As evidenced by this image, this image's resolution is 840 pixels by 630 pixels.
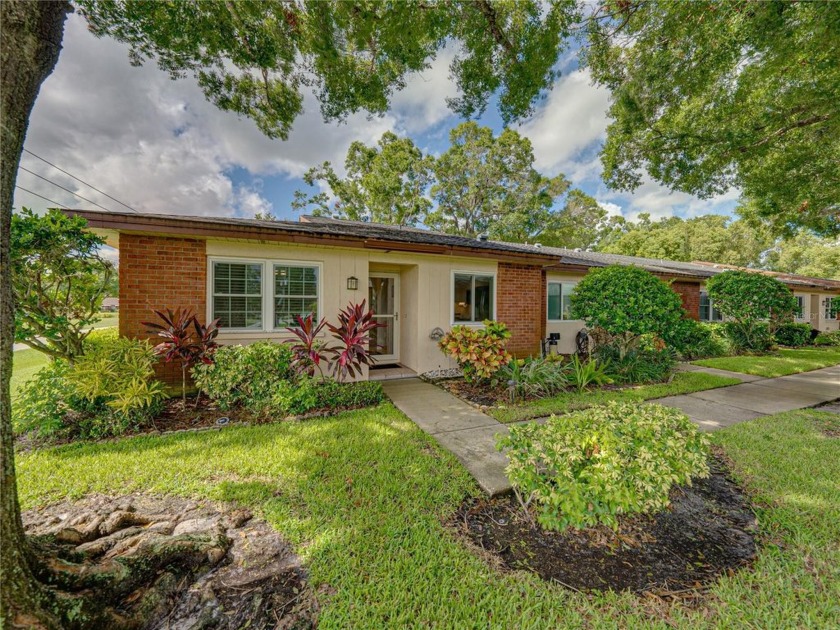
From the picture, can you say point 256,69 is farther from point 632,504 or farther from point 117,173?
point 117,173

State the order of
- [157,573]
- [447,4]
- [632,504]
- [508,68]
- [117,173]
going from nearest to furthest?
[157,573] < [632,504] < [447,4] < [508,68] < [117,173]

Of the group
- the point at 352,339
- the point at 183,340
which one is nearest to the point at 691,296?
the point at 352,339

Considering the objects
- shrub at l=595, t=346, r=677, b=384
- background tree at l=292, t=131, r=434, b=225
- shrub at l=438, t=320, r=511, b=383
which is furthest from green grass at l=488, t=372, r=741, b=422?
background tree at l=292, t=131, r=434, b=225

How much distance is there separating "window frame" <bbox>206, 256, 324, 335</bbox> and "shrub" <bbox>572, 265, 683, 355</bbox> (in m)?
6.05

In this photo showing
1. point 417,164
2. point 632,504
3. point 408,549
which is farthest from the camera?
point 417,164

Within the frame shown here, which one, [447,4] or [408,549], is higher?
[447,4]

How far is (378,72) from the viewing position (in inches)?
203

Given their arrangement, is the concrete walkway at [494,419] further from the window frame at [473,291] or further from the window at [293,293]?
the window at [293,293]

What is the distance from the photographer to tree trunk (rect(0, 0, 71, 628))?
1478 millimetres

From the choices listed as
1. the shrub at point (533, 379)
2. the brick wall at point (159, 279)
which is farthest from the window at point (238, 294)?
the shrub at point (533, 379)

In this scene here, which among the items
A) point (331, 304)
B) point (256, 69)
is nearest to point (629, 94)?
point (256, 69)

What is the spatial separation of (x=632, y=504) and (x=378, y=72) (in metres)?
6.44

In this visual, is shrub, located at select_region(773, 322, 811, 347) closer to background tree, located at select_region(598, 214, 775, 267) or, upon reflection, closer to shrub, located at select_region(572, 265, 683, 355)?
shrub, located at select_region(572, 265, 683, 355)

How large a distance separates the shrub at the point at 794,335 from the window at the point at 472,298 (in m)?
14.1
